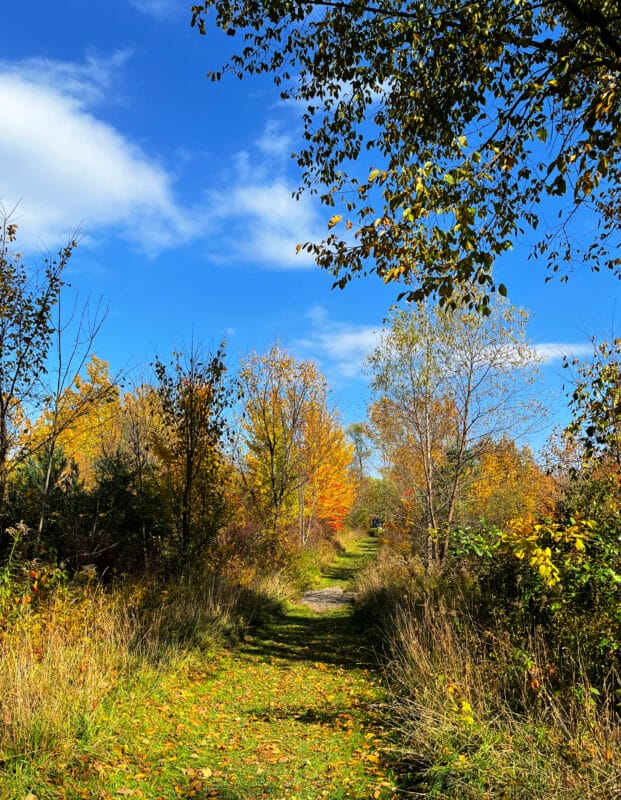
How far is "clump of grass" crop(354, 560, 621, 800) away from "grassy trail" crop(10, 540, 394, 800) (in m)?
0.46

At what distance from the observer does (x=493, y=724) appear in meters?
4.52

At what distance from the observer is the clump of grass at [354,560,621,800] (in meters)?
3.54

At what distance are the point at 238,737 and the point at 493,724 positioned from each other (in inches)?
98.3

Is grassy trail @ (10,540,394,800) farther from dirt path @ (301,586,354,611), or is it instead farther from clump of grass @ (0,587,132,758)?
dirt path @ (301,586,354,611)

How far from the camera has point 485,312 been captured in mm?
4223

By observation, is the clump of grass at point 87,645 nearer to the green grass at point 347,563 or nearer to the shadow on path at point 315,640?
the shadow on path at point 315,640

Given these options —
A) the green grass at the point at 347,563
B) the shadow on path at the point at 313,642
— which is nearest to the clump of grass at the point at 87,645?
the shadow on path at the point at 313,642

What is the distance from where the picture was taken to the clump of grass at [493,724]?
354 cm

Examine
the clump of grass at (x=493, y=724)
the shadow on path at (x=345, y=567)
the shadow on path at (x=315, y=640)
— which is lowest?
the shadow on path at (x=345, y=567)

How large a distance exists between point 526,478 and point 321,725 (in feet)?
38.5

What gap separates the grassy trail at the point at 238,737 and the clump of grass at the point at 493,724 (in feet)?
1.52

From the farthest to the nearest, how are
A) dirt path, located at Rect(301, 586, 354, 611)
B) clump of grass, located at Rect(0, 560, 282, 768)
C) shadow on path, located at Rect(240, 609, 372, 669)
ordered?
dirt path, located at Rect(301, 586, 354, 611)
shadow on path, located at Rect(240, 609, 372, 669)
clump of grass, located at Rect(0, 560, 282, 768)

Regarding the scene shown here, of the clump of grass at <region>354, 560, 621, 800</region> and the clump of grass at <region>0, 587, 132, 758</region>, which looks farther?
the clump of grass at <region>0, 587, 132, 758</region>

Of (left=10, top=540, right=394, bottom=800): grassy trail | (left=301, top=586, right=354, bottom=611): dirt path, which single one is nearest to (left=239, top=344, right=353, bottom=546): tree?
(left=301, top=586, right=354, bottom=611): dirt path
